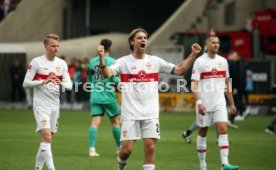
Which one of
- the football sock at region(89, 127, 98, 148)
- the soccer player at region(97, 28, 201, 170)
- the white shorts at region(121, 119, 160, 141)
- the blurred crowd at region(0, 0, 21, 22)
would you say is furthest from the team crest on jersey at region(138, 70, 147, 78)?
the blurred crowd at region(0, 0, 21, 22)

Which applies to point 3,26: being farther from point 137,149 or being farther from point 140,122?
point 140,122

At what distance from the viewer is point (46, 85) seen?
48.9 feet

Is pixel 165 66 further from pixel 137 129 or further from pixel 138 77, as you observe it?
pixel 137 129

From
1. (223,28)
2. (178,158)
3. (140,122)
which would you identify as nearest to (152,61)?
(140,122)

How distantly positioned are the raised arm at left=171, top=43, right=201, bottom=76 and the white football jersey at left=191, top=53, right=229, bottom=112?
323 centimetres

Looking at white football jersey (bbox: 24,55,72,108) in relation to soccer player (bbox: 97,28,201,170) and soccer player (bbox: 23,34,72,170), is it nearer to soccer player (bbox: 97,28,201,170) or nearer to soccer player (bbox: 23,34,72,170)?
soccer player (bbox: 23,34,72,170)

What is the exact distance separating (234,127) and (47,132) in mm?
14244

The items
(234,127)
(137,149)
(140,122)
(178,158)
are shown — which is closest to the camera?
(140,122)

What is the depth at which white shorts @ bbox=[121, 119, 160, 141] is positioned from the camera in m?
13.5

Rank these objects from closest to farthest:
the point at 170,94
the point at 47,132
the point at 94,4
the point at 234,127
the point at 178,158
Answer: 1. the point at 47,132
2. the point at 178,158
3. the point at 234,127
4. the point at 170,94
5. the point at 94,4

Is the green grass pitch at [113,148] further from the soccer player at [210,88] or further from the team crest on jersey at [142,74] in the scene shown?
the team crest on jersey at [142,74]

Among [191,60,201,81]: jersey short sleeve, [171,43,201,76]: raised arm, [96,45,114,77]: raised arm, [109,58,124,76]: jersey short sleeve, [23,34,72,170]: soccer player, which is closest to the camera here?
[96,45,114,77]: raised arm

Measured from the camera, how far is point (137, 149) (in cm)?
2058

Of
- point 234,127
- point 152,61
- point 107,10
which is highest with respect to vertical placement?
point 107,10
